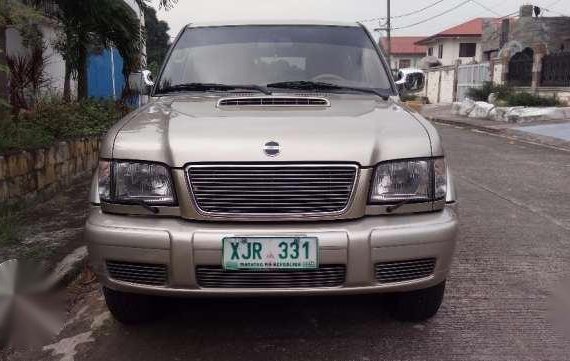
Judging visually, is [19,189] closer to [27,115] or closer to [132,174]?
[27,115]

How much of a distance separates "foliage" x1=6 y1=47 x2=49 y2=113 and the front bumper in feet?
16.3

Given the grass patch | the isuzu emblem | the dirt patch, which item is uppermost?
the isuzu emblem

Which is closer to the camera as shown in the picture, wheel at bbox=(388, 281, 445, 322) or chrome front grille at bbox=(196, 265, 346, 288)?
chrome front grille at bbox=(196, 265, 346, 288)

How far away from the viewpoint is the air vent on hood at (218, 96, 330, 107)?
342 cm

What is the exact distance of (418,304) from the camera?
129 inches

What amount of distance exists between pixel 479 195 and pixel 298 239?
4897 millimetres

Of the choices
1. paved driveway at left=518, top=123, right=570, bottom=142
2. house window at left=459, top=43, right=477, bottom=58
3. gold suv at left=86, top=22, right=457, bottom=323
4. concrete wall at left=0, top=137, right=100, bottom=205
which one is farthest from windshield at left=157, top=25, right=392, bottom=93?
house window at left=459, top=43, right=477, bottom=58

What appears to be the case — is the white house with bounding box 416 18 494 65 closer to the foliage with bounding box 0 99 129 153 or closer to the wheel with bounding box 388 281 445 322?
the foliage with bounding box 0 99 129 153

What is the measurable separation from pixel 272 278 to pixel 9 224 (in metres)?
3.10

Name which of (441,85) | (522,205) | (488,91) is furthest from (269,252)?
(441,85)

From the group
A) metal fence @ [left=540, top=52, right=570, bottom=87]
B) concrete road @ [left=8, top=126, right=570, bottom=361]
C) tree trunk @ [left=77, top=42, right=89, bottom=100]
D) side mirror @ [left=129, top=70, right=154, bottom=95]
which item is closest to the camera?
concrete road @ [left=8, top=126, right=570, bottom=361]

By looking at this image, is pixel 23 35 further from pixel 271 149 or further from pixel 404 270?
pixel 404 270

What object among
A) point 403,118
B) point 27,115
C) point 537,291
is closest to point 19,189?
point 27,115

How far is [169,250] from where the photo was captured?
266 centimetres
